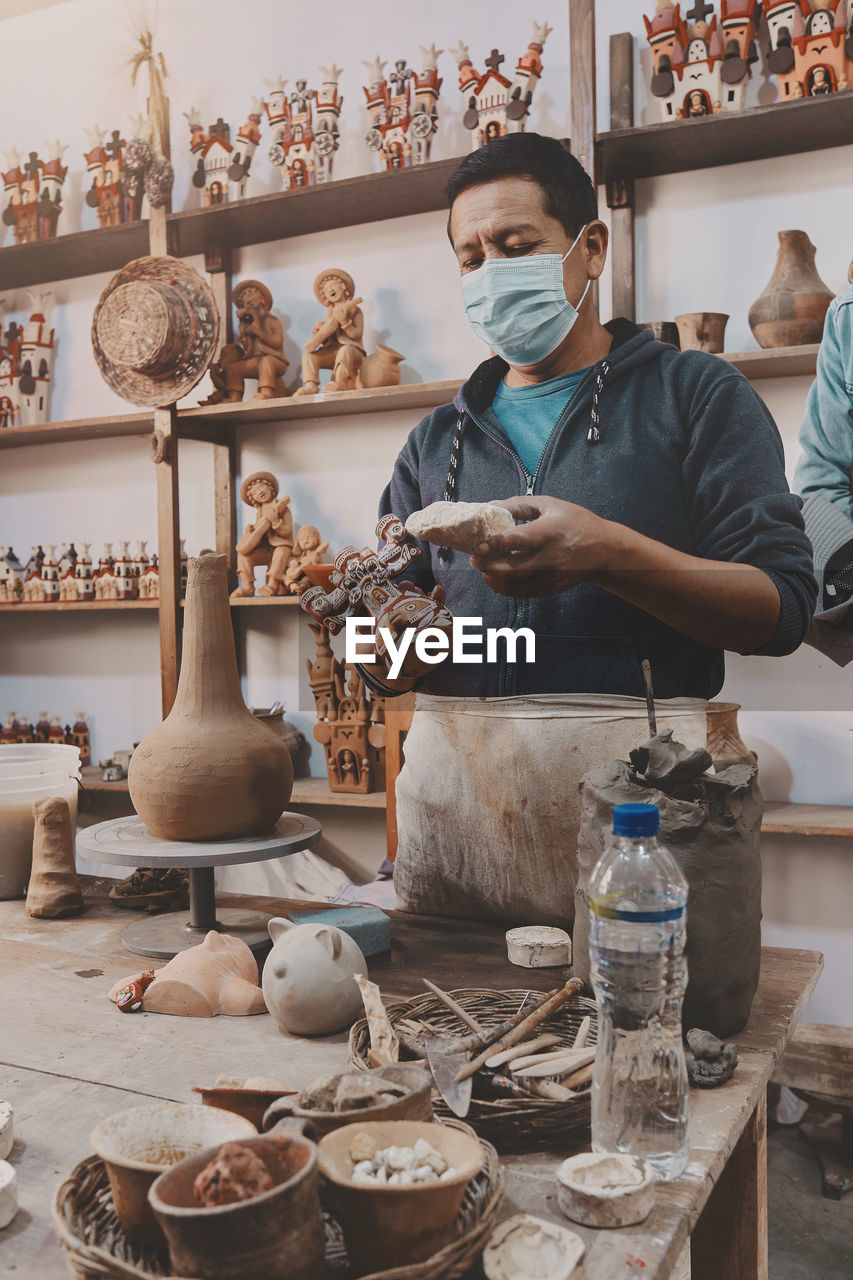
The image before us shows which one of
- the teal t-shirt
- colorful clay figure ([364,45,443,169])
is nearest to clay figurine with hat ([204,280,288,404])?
colorful clay figure ([364,45,443,169])

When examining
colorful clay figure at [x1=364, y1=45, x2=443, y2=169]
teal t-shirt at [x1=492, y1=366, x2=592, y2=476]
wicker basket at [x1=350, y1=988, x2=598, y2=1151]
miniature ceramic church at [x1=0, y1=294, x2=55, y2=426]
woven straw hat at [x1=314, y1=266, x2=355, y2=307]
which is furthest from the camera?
miniature ceramic church at [x1=0, y1=294, x2=55, y2=426]

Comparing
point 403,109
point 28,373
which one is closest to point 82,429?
point 28,373

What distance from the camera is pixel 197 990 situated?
122 centimetres

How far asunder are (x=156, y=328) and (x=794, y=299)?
1.73 m

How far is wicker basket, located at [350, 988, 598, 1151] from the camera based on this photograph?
2.87 feet

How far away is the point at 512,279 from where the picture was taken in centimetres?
187

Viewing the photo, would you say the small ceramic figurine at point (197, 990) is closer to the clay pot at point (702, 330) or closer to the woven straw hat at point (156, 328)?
the clay pot at point (702, 330)

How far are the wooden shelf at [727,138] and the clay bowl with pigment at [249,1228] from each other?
2.45m

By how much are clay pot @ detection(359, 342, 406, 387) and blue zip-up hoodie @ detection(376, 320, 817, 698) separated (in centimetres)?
108

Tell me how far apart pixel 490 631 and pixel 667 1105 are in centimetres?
102

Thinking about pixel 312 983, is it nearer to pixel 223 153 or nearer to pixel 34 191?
pixel 223 153

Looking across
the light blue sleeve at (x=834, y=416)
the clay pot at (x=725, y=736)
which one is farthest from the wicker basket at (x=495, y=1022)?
the light blue sleeve at (x=834, y=416)

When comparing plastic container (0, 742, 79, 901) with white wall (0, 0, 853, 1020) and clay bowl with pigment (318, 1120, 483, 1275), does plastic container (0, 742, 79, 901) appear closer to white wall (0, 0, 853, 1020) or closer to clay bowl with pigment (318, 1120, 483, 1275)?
clay bowl with pigment (318, 1120, 483, 1275)

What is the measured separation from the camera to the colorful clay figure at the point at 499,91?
268 cm
